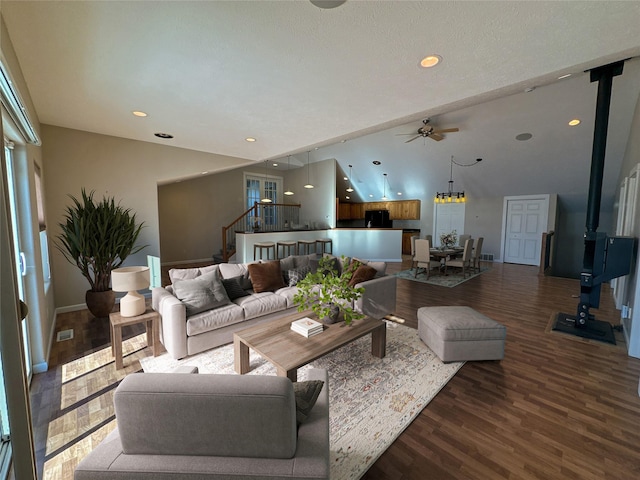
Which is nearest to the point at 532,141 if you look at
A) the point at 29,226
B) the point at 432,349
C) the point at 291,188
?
the point at 432,349

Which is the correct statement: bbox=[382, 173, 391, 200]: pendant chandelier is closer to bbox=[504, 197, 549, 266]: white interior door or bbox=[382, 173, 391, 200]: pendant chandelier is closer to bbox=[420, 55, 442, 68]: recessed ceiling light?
bbox=[504, 197, 549, 266]: white interior door

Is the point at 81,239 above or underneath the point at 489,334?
above

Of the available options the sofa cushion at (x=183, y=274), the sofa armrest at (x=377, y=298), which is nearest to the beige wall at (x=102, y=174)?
the sofa cushion at (x=183, y=274)

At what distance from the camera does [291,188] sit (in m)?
10.2

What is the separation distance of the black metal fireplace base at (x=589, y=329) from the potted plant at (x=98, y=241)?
5.92 metres

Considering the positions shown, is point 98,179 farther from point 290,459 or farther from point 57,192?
point 290,459

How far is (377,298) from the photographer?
366 cm

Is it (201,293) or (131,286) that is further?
(201,293)

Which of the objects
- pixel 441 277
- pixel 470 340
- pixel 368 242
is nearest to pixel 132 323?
pixel 470 340

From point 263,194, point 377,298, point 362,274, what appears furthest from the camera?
point 263,194

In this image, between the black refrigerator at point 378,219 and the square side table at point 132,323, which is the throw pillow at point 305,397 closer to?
the square side table at point 132,323

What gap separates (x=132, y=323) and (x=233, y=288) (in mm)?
1100

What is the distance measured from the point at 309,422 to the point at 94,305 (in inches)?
163

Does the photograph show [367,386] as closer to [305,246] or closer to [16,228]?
[16,228]
